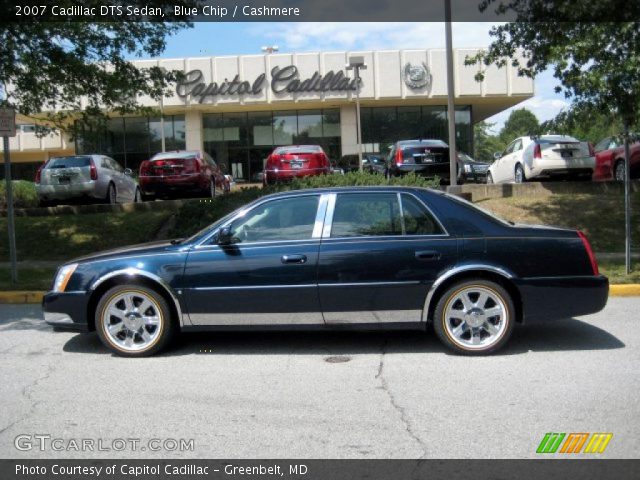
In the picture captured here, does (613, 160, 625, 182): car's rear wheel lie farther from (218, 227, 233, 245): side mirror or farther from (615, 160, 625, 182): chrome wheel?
(218, 227, 233, 245): side mirror

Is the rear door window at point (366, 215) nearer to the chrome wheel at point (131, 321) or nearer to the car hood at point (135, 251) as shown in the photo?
the car hood at point (135, 251)

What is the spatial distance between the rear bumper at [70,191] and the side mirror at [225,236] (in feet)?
37.1

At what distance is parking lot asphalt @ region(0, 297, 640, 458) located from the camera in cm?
431

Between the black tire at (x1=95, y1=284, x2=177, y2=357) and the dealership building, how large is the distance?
1031 inches

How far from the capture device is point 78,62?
516 inches

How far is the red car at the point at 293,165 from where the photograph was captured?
18.2 m

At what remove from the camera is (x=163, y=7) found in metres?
13.3

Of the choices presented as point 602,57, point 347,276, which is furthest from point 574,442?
point 602,57

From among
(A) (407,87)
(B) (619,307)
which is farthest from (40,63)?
(A) (407,87)

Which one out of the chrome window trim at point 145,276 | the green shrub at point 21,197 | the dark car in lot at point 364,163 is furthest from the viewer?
the dark car in lot at point 364,163

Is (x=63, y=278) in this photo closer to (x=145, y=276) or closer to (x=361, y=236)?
(x=145, y=276)

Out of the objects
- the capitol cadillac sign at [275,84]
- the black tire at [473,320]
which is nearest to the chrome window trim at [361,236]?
the black tire at [473,320]

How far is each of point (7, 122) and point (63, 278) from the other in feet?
16.3

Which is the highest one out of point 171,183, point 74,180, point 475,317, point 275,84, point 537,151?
point 275,84
